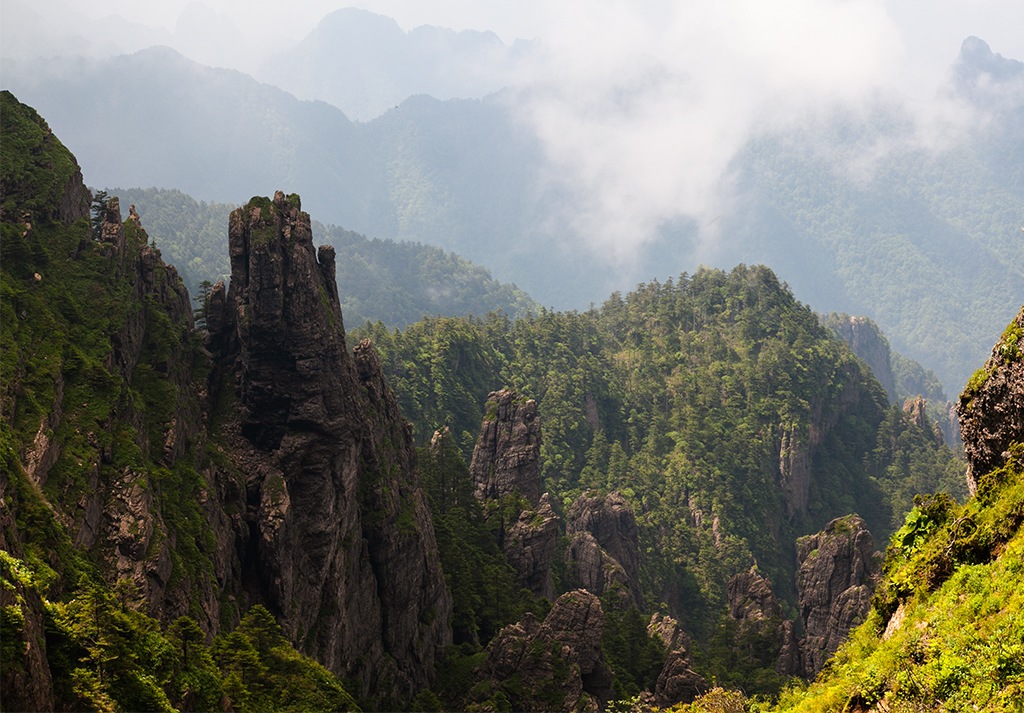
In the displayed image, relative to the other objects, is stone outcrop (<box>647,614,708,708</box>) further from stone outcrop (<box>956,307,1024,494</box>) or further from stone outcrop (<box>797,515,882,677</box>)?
stone outcrop (<box>956,307,1024,494</box>)

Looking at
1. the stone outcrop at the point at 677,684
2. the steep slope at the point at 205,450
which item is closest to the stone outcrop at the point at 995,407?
the steep slope at the point at 205,450

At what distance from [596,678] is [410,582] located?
14587 mm

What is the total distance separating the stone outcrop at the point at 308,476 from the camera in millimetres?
59688

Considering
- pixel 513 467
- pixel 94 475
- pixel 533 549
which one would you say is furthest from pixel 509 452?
pixel 94 475

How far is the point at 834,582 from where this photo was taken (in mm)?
97562

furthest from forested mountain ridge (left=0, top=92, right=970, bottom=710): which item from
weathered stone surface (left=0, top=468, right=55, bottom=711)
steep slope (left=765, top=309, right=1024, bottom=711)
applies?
steep slope (left=765, top=309, right=1024, bottom=711)

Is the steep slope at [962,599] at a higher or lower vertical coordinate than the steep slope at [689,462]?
lower

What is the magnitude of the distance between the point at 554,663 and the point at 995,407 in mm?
42895

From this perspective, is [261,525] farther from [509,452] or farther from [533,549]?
[509,452]

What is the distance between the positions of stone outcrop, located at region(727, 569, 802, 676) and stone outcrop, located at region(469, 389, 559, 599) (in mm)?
19663

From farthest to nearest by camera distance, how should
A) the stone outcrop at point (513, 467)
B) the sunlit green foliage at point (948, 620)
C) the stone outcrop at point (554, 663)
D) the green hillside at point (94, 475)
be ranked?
the stone outcrop at point (513, 467) < the stone outcrop at point (554, 663) < the green hillside at point (94, 475) < the sunlit green foliage at point (948, 620)

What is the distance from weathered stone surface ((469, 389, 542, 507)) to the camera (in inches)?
4417

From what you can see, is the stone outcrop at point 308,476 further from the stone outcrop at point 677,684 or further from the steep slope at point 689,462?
the steep slope at point 689,462

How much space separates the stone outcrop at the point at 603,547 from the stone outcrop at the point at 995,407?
78.8 m
